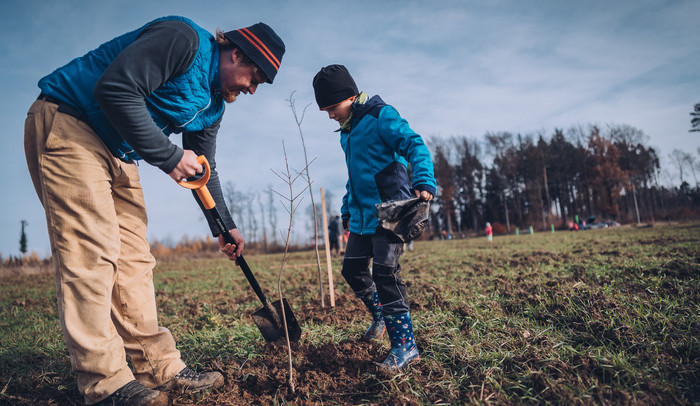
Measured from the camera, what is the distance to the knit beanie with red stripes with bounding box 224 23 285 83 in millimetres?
2088

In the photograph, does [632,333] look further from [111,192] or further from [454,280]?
[111,192]

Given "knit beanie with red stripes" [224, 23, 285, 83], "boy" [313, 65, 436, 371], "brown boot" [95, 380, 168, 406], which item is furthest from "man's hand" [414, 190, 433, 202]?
"brown boot" [95, 380, 168, 406]

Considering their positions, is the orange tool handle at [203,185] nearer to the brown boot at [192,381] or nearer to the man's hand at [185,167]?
the man's hand at [185,167]

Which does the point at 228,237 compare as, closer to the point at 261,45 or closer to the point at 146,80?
the point at 146,80

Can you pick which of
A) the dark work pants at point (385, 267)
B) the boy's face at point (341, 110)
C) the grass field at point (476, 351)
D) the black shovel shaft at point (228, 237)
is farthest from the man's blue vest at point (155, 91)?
the grass field at point (476, 351)

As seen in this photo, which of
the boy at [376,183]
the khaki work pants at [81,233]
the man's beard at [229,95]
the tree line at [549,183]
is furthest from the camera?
the tree line at [549,183]

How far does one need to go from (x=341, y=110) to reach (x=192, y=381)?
2137 mm

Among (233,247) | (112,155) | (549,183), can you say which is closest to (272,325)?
(233,247)

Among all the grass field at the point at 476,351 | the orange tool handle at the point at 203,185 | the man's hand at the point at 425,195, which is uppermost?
the orange tool handle at the point at 203,185

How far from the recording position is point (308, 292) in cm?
554

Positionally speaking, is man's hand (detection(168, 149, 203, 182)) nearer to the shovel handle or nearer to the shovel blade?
the shovel handle

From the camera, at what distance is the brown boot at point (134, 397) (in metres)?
1.81

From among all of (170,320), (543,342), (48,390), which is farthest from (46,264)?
(543,342)

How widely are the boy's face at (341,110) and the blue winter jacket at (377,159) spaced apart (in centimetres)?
15
